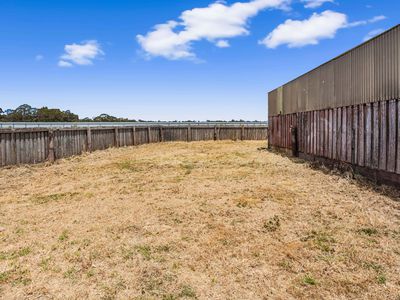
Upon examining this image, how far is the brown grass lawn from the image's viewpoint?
386 cm

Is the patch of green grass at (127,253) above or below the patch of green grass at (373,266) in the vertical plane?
above

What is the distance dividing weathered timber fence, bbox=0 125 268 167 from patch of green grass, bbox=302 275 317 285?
40.4ft

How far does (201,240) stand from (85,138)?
14.9 meters

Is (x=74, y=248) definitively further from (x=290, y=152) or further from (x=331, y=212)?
(x=290, y=152)

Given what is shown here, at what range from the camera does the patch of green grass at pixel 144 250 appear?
15.5 ft

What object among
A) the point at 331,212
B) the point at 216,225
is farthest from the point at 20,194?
the point at 331,212

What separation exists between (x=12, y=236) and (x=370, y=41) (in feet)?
35.9

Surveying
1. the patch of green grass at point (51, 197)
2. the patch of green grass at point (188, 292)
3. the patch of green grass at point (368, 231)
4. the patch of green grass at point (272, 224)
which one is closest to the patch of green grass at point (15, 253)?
the patch of green grass at point (188, 292)

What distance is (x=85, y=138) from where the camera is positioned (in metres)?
18.4

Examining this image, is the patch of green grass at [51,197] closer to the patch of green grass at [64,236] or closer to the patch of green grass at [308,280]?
the patch of green grass at [64,236]

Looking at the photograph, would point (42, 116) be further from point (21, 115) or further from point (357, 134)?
point (357, 134)

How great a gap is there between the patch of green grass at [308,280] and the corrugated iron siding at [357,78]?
670cm

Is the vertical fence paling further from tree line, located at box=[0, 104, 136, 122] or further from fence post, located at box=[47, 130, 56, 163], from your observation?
tree line, located at box=[0, 104, 136, 122]

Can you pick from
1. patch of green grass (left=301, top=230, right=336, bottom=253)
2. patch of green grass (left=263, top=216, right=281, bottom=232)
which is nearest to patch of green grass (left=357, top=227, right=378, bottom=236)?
patch of green grass (left=301, top=230, right=336, bottom=253)
